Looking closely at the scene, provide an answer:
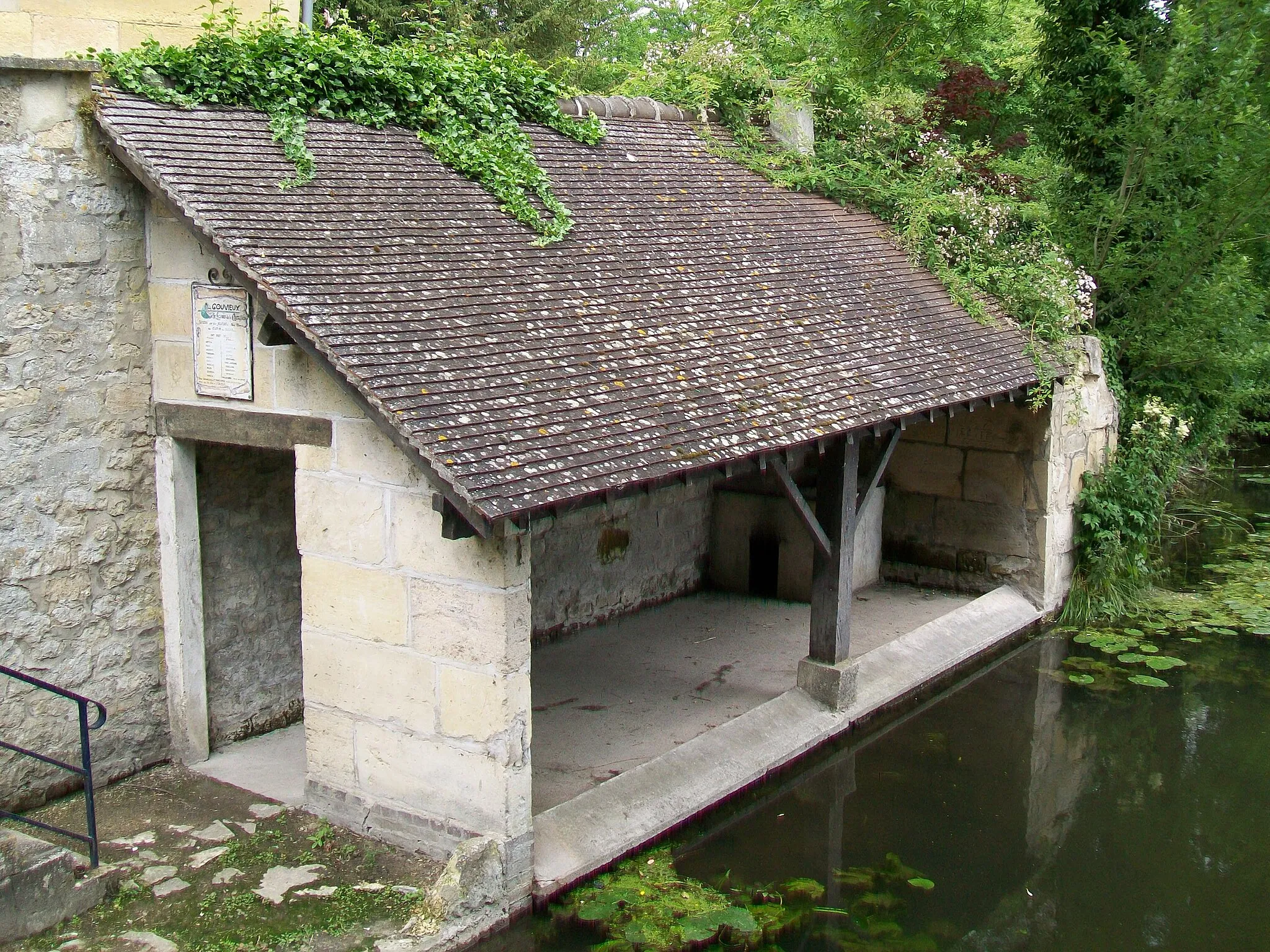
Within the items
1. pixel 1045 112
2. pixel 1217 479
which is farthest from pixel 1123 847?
pixel 1217 479

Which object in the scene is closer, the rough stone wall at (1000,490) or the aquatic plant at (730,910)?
the aquatic plant at (730,910)

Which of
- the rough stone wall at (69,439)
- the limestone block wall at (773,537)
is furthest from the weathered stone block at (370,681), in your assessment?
the limestone block wall at (773,537)

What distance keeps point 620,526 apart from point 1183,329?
5993 millimetres

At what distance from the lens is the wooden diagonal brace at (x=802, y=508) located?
6.66 m

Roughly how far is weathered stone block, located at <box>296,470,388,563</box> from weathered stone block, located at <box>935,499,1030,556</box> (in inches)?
259

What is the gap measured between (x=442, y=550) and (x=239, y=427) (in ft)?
4.54

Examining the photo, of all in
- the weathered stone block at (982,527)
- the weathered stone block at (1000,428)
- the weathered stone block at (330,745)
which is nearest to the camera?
the weathered stone block at (330,745)

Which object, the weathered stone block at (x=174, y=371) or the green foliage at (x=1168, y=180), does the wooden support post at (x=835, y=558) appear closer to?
the weathered stone block at (x=174, y=371)

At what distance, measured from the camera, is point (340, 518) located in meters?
5.68

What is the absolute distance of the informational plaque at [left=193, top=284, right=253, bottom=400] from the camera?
5871 mm

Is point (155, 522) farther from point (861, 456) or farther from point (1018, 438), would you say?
point (1018, 438)

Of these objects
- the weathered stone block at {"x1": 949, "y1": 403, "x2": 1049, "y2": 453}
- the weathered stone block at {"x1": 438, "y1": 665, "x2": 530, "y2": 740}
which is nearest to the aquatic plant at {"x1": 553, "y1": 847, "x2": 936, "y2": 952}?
the weathered stone block at {"x1": 438, "y1": 665, "x2": 530, "y2": 740}

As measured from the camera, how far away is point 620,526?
9.59 m

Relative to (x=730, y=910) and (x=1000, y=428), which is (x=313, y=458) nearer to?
(x=730, y=910)
